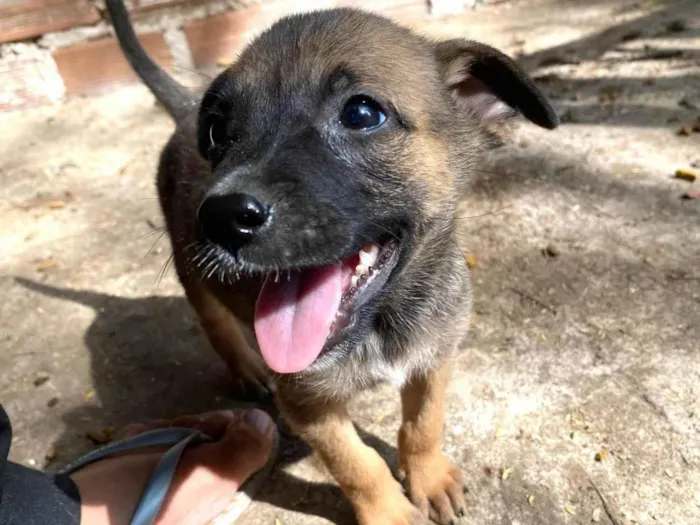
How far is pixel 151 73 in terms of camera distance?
331 centimetres

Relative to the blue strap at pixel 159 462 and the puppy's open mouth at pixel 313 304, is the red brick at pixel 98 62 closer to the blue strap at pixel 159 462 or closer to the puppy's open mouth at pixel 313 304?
the blue strap at pixel 159 462

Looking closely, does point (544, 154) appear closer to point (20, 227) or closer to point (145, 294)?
point (145, 294)

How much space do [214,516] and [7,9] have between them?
16.1ft

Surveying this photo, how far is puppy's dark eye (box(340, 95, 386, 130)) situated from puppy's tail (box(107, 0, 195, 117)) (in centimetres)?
154

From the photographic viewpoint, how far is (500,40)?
600 cm

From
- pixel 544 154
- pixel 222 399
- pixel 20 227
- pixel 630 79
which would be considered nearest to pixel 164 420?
pixel 222 399

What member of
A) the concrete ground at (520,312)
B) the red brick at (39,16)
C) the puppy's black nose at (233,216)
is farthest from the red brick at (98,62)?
the puppy's black nose at (233,216)

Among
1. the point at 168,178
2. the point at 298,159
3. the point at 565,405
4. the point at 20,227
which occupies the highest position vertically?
the point at 298,159

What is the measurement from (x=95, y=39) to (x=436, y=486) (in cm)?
507

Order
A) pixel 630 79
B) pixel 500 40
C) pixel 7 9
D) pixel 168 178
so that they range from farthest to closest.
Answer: pixel 500 40
pixel 7 9
pixel 630 79
pixel 168 178

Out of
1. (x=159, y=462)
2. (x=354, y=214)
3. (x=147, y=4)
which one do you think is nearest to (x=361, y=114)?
(x=354, y=214)

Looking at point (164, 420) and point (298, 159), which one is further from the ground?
point (298, 159)

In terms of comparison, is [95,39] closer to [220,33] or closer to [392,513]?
[220,33]

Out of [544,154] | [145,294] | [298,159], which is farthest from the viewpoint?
[544,154]
